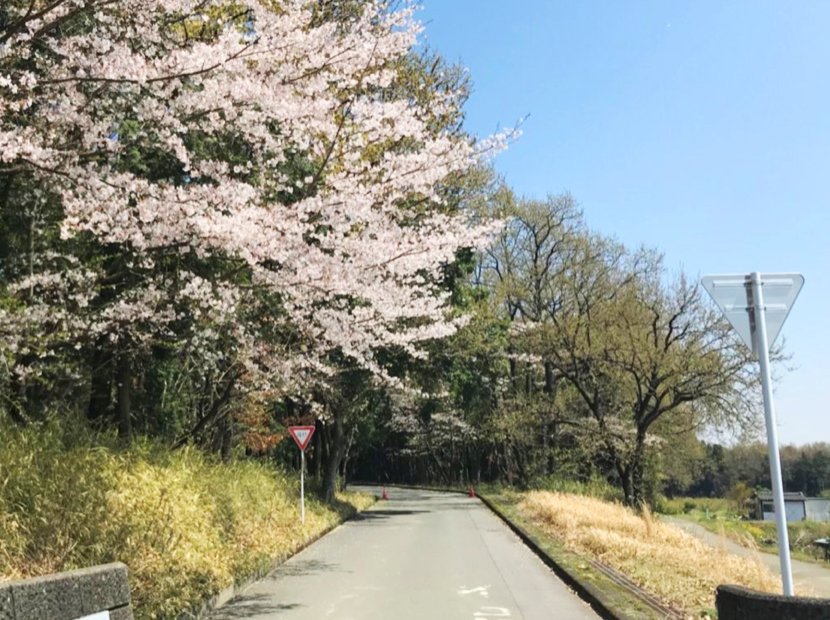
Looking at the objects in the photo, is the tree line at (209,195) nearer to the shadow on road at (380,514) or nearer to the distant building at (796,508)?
the shadow on road at (380,514)

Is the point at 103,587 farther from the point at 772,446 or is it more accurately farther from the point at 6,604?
the point at 772,446

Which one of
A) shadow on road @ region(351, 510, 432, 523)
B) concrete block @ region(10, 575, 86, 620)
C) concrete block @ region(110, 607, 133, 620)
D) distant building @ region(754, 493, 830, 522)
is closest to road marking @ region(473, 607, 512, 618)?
concrete block @ region(110, 607, 133, 620)

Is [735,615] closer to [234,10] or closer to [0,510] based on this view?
[0,510]

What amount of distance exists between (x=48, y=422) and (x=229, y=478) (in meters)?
6.01

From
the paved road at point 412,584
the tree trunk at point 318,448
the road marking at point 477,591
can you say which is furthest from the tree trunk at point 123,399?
the tree trunk at point 318,448

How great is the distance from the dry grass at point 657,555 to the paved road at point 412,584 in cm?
105

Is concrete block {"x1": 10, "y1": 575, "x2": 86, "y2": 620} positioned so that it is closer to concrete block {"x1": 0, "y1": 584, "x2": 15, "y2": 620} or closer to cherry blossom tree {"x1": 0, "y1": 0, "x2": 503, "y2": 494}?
concrete block {"x1": 0, "y1": 584, "x2": 15, "y2": 620}

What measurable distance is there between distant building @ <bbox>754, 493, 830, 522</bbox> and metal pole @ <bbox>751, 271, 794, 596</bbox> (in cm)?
5333

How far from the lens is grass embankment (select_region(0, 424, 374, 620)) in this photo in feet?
24.1

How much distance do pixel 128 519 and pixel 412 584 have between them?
4.31 m

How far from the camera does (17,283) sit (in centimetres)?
955

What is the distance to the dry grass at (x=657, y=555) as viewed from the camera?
9.55 m

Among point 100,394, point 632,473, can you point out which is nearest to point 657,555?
point 100,394

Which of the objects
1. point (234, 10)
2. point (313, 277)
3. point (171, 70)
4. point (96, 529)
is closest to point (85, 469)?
point (96, 529)
